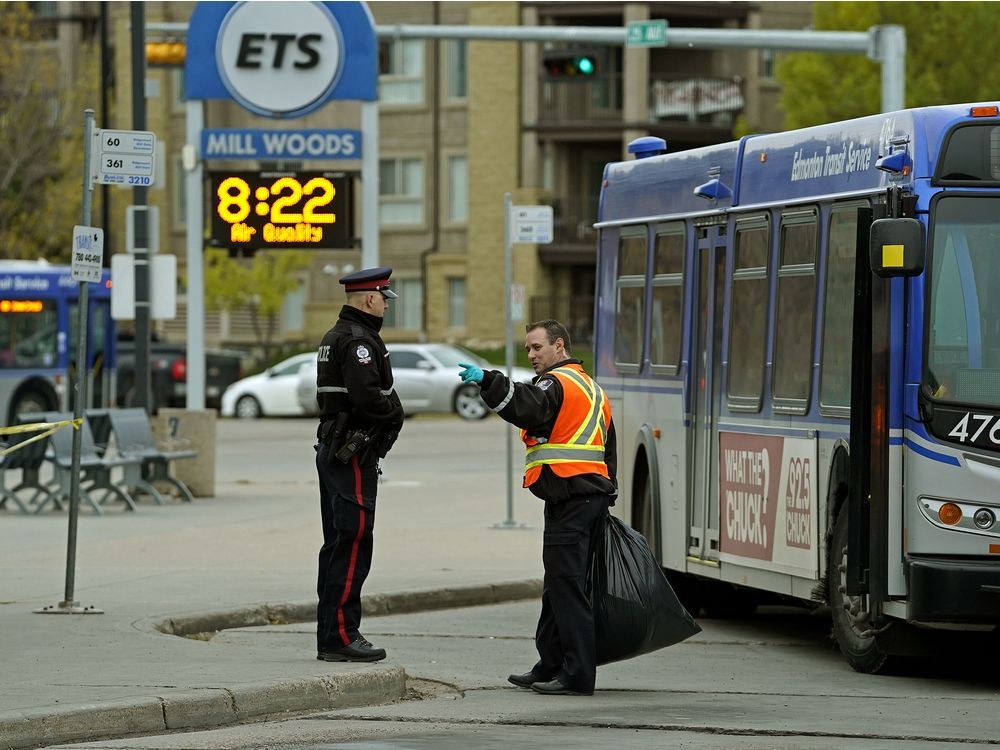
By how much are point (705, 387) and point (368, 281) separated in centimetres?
313

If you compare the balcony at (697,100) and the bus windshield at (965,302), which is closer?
the bus windshield at (965,302)

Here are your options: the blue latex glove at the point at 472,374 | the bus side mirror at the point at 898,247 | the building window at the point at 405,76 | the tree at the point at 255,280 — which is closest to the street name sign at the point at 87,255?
the blue latex glove at the point at 472,374

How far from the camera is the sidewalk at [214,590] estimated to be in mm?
9016

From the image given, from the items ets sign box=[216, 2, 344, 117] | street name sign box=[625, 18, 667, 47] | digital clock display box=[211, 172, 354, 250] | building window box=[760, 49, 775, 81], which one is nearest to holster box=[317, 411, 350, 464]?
digital clock display box=[211, 172, 354, 250]

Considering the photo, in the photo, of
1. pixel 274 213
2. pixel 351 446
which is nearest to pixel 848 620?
pixel 351 446

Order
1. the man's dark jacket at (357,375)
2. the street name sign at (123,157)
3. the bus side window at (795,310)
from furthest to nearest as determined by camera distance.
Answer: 1. the street name sign at (123,157)
2. the bus side window at (795,310)
3. the man's dark jacket at (357,375)

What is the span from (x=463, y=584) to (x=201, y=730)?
5545mm

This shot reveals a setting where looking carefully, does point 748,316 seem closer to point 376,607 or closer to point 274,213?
point 376,607

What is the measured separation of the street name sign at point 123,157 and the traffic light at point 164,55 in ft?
50.7

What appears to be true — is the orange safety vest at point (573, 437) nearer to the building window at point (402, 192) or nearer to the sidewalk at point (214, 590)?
the sidewalk at point (214, 590)

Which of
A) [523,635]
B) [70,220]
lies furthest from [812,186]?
[70,220]

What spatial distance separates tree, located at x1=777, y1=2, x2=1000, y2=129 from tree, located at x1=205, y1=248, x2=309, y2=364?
1556 centimetres

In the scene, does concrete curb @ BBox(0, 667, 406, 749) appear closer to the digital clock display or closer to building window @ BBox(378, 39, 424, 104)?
the digital clock display

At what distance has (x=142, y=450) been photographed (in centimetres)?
2120
